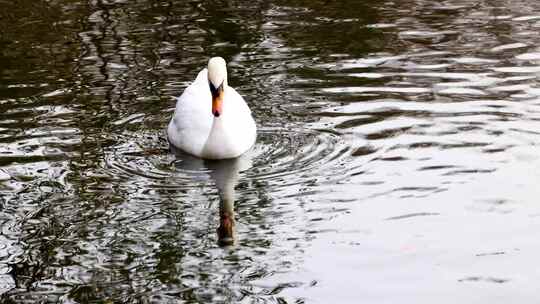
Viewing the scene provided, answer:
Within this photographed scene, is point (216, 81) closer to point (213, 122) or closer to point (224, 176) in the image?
point (213, 122)

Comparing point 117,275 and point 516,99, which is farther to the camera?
point 516,99

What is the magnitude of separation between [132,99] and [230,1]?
582 centimetres

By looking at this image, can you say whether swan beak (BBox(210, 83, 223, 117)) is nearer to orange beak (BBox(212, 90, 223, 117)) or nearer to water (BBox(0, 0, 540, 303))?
orange beak (BBox(212, 90, 223, 117))

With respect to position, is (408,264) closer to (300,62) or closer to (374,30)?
(300,62)

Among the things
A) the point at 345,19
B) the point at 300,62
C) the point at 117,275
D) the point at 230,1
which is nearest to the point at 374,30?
the point at 345,19

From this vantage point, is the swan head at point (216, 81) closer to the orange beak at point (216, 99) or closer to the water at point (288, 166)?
the orange beak at point (216, 99)

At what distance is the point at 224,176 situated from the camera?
10.4 metres

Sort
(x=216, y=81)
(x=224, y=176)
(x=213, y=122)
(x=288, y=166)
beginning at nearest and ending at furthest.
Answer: (x=288, y=166)
(x=224, y=176)
(x=216, y=81)
(x=213, y=122)

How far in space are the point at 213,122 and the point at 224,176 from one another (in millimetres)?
805

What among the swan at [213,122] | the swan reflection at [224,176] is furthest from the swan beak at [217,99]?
the swan reflection at [224,176]

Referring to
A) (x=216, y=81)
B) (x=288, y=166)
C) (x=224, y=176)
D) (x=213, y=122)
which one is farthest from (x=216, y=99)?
(x=288, y=166)

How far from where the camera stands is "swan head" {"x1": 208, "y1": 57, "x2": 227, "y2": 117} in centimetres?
1061

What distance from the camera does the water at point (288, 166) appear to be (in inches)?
317

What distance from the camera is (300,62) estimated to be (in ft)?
45.9
